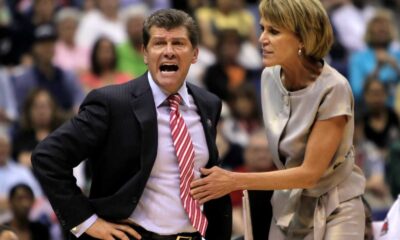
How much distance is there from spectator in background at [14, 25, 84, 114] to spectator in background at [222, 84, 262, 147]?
1.33m

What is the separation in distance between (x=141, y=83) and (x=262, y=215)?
991mm

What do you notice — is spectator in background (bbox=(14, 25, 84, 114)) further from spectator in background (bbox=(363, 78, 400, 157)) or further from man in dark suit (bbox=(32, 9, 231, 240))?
man in dark suit (bbox=(32, 9, 231, 240))

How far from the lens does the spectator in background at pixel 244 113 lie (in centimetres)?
928

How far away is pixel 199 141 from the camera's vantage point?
4.60m

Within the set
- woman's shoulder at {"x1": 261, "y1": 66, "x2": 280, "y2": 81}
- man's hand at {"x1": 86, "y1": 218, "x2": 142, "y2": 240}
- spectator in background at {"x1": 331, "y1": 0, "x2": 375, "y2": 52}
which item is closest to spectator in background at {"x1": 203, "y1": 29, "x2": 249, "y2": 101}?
spectator in background at {"x1": 331, "y1": 0, "x2": 375, "y2": 52}

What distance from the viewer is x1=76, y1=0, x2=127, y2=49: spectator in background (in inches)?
394

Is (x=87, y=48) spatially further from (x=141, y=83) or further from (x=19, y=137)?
(x=141, y=83)

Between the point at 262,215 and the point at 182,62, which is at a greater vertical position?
the point at 182,62

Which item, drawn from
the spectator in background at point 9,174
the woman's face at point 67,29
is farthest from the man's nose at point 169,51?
the woman's face at point 67,29

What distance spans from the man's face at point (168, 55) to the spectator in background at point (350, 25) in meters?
6.60

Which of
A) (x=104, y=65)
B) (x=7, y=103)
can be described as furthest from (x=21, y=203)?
(x=104, y=65)

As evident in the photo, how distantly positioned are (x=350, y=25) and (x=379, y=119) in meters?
2.15

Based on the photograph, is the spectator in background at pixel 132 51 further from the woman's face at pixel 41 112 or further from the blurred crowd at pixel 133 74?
the woman's face at pixel 41 112

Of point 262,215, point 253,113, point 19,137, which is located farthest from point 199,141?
point 253,113
